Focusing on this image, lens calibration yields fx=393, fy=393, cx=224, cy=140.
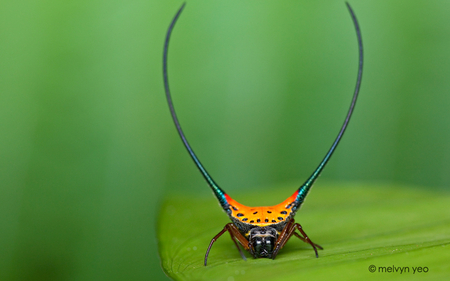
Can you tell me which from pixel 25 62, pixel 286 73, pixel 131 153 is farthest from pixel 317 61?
pixel 25 62

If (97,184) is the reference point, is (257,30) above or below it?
above

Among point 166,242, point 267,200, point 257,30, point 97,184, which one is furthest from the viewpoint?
point 257,30

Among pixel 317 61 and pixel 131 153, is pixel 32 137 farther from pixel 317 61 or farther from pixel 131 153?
pixel 317 61

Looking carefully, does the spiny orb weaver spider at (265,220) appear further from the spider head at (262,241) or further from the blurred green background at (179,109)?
the blurred green background at (179,109)

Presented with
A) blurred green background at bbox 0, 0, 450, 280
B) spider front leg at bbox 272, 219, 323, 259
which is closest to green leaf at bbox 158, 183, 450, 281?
spider front leg at bbox 272, 219, 323, 259

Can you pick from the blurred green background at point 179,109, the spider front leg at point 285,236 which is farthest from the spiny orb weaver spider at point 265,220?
the blurred green background at point 179,109

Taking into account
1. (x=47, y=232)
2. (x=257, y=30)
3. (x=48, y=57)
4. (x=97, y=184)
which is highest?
(x=257, y=30)

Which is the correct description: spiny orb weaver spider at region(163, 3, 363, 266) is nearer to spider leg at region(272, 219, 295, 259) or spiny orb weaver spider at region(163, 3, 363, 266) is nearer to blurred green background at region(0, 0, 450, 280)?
spider leg at region(272, 219, 295, 259)

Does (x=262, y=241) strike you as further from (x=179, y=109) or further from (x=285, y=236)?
(x=179, y=109)
